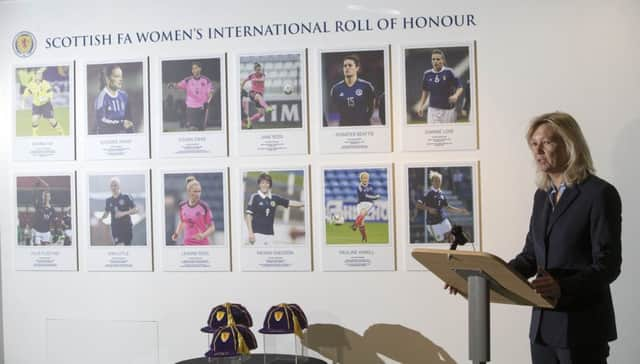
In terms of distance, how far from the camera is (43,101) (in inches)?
174

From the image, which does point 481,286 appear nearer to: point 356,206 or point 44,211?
point 356,206

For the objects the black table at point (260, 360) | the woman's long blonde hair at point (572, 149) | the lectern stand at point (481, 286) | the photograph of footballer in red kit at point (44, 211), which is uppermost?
the woman's long blonde hair at point (572, 149)

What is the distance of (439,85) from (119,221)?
217 cm

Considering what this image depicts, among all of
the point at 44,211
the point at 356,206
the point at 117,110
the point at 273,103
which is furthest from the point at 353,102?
the point at 44,211

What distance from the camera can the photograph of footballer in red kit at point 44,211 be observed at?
4375 mm

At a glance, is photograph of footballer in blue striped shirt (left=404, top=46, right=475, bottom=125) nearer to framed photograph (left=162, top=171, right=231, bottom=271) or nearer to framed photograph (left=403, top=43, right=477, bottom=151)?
framed photograph (left=403, top=43, right=477, bottom=151)

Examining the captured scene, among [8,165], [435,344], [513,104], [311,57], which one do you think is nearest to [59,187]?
[8,165]

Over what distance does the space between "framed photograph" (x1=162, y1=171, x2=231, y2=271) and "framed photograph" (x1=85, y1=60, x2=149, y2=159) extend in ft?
1.02

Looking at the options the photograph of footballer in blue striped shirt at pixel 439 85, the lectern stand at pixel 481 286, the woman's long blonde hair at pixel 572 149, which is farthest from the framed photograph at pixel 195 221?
the woman's long blonde hair at pixel 572 149

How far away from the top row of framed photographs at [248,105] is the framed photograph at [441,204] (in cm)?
15

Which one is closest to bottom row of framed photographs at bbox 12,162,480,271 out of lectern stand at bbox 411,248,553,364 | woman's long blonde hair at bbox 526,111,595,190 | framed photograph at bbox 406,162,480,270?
framed photograph at bbox 406,162,480,270

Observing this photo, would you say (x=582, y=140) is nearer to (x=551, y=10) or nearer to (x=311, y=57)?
(x=551, y=10)

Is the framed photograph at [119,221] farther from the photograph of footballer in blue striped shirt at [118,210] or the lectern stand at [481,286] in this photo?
the lectern stand at [481,286]

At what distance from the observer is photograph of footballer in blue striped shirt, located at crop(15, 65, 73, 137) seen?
14.4ft
